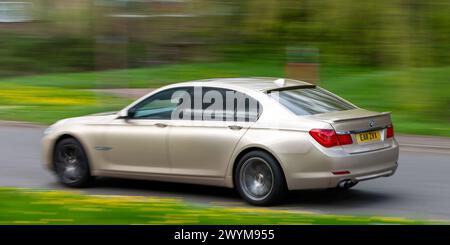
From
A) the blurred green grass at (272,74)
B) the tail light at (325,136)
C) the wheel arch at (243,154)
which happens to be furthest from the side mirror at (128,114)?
the blurred green grass at (272,74)

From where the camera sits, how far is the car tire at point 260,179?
10219 millimetres

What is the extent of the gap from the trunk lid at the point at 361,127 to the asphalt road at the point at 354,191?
68 cm

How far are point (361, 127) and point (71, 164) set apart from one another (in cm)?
389

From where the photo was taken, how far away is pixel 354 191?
1151cm

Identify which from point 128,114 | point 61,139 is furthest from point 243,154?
point 61,139

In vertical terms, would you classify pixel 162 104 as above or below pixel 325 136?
above

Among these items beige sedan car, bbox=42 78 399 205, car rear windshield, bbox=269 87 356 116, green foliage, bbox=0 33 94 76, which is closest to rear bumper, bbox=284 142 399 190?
beige sedan car, bbox=42 78 399 205

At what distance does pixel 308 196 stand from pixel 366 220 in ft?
8.69

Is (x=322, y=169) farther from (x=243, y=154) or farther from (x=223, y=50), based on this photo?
(x=223, y=50)

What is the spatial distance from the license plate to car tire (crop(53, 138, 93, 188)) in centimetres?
356

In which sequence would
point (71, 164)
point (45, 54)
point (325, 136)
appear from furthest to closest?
point (45, 54), point (71, 164), point (325, 136)

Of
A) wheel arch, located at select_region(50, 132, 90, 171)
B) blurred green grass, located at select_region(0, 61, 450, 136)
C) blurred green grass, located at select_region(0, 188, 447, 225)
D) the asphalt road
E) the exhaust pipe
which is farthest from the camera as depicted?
blurred green grass, located at select_region(0, 61, 450, 136)

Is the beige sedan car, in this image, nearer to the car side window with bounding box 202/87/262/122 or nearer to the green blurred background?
the car side window with bounding box 202/87/262/122

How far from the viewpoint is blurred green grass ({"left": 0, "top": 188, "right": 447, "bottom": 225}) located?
8.35 m
